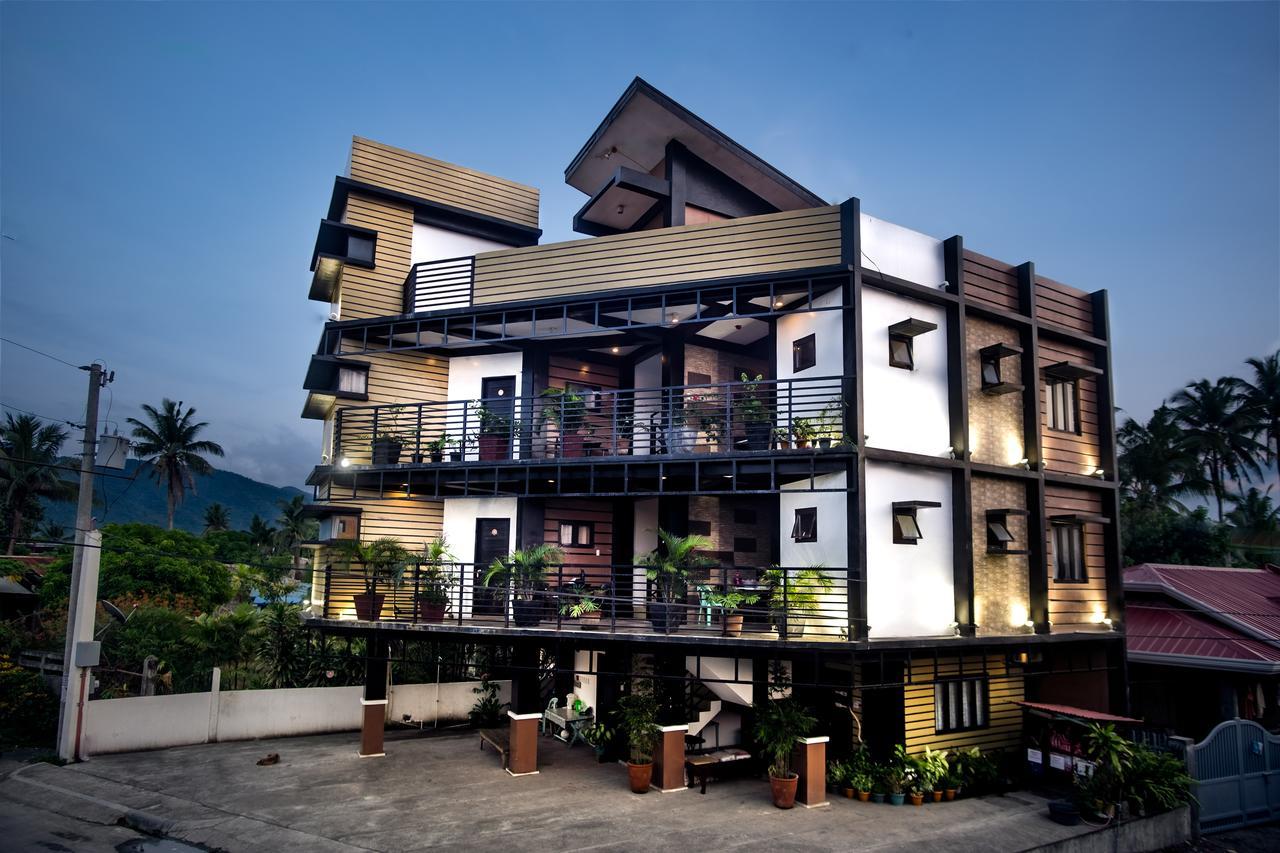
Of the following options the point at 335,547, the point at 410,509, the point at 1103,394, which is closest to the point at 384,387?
the point at 410,509

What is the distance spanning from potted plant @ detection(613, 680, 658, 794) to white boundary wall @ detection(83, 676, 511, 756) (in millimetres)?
7933

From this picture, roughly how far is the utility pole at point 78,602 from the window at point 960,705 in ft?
61.2

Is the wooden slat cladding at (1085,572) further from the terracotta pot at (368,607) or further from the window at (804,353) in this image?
the terracotta pot at (368,607)

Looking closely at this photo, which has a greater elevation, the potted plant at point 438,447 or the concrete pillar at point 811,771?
the potted plant at point 438,447

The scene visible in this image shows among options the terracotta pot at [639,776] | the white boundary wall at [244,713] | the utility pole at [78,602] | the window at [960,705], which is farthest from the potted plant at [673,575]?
the utility pole at [78,602]

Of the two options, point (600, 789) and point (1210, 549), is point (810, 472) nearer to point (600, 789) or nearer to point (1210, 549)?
point (600, 789)

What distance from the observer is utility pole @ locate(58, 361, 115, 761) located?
687 inches

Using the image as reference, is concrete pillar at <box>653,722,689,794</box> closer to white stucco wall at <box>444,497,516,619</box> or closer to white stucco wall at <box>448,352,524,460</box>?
→ white stucco wall at <box>444,497,516,619</box>

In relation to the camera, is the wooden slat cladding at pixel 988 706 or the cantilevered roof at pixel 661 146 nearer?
the wooden slat cladding at pixel 988 706

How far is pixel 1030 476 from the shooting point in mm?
18328

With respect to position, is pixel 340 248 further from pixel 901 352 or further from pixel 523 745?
→ pixel 901 352

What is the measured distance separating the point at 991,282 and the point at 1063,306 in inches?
106

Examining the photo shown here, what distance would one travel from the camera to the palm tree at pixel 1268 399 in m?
41.4

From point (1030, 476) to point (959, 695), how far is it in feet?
17.1
